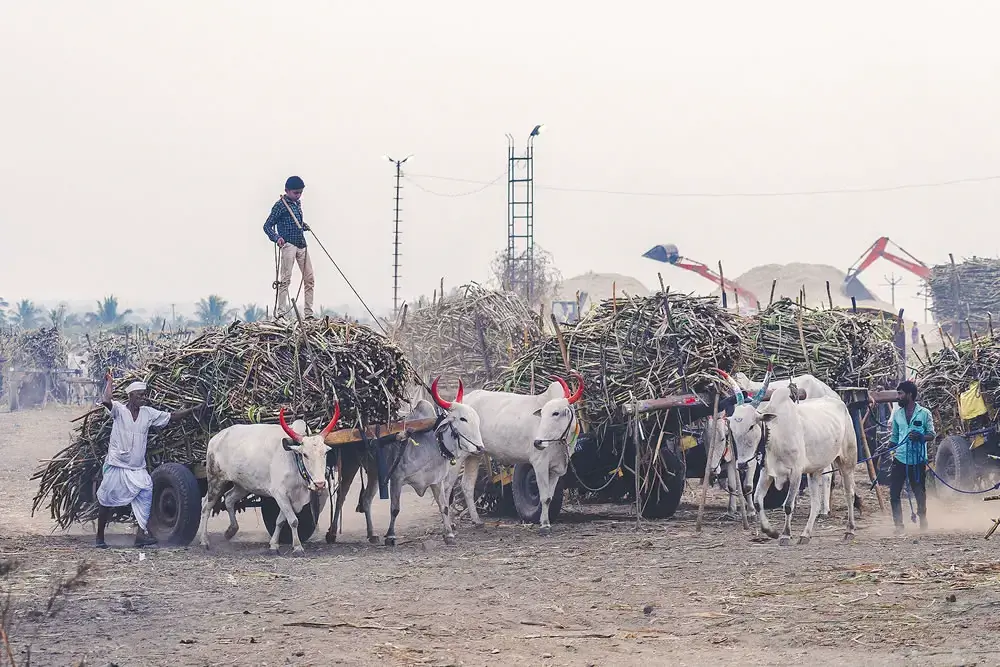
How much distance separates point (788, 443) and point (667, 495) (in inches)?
102

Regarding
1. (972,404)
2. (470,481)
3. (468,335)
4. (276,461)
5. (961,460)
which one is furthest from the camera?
(468,335)

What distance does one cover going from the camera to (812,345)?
14867mm

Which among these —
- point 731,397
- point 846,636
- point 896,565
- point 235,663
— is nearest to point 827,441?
point 731,397

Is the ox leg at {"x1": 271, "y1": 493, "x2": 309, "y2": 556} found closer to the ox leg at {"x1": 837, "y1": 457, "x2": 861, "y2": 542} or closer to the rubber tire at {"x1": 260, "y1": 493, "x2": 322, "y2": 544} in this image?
the rubber tire at {"x1": 260, "y1": 493, "x2": 322, "y2": 544}

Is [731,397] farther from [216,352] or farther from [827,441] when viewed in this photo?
[216,352]

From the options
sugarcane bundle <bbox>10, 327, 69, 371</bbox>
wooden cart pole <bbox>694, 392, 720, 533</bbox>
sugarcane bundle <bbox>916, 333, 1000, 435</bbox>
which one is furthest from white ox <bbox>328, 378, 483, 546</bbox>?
sugarcane bundle <bbox>10, 327, 69, 371</bbox>

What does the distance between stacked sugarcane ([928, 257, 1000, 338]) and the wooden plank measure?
27.2 metres

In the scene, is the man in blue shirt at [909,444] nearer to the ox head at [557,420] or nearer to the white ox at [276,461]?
the ox head at [557,420]

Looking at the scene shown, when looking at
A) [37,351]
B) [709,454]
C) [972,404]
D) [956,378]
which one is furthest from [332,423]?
[37,351]

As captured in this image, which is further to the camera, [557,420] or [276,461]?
[557,420]

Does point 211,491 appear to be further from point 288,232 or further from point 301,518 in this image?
point 288,232

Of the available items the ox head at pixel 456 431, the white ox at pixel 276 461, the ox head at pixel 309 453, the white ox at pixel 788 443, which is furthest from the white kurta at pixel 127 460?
the white ox at pixel 788 443

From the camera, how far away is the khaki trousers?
46.8 ft

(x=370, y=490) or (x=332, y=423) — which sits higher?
(x=332, y=423)
